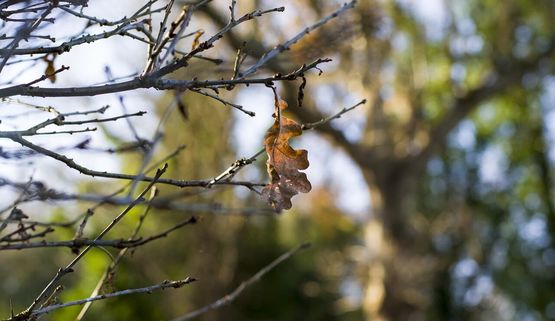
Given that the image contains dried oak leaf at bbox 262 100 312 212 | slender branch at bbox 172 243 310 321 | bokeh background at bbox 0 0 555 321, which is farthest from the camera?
bokeh background at bbox 0 0 555 321

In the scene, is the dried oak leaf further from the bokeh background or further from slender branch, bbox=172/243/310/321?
the bokeh background

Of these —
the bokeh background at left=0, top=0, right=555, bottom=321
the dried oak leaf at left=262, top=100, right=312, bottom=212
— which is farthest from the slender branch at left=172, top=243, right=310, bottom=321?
the bokeh background at left=0, top=0, right=555, bottom=321

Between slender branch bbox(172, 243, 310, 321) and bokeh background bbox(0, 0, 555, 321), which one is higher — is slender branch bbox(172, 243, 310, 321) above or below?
below

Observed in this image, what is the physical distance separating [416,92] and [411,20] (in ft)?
2.79

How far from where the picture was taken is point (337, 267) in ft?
29.2

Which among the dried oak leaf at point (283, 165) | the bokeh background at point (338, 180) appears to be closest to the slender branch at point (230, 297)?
the dried oak leaf at point (283, 165)

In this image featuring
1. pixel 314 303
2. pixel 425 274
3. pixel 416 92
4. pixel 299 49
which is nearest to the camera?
pixel 299 49

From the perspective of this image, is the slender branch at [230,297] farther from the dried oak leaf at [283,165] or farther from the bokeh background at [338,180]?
the bokeh background at [338,180]

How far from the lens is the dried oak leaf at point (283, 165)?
4.79 ft

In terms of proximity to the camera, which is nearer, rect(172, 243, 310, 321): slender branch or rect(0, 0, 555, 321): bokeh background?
rect(172, 243, 310, 321): slender branch

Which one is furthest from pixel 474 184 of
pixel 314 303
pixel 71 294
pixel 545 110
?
pixel 71 294

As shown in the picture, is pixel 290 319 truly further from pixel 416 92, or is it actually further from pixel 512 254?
pixel 512 254

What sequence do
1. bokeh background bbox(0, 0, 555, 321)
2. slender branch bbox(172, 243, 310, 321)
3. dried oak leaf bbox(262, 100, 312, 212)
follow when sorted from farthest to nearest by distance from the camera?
bokeh background bbox(0, 0, 555, 321) → slender branch bbox(172, 243, 310, 321) → dried oak leaf bbox(262, 100, 312, 212)

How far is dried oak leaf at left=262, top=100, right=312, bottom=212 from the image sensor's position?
4.79ft
